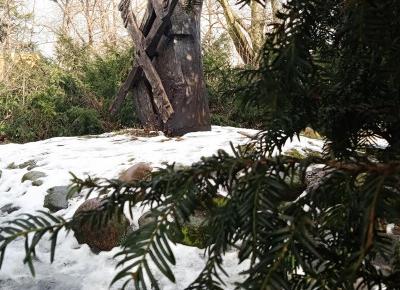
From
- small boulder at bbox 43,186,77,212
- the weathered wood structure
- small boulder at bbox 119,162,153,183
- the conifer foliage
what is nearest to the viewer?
the conifer foliage

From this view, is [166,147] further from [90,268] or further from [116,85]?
[116,85]

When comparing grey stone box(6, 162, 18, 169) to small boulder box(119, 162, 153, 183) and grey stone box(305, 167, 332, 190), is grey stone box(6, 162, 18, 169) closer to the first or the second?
small boulder box(119, 162, 153, 183)

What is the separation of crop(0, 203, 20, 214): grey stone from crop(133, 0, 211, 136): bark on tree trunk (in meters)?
2.42

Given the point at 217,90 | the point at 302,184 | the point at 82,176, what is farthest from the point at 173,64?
the point at 302,184

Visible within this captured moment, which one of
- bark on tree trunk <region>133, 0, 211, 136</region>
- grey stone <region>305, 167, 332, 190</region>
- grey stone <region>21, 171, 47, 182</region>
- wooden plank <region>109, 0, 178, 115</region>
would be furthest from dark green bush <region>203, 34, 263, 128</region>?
grey stone <region>305, 167, 332, 190</region>

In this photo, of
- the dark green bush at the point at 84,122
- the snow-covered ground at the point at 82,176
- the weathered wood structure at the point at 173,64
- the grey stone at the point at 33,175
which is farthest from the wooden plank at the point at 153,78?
the dark green bush at the point at 84,122

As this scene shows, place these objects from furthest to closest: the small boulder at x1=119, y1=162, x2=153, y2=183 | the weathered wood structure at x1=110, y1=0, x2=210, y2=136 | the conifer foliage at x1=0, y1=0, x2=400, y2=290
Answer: the weathered wood structure at x1=110, y1=0, x2=210, y2=136 → the small boulder at x1=119, y1=162, x2=153, y2=183 → the conifer foliage at x1=0, y1=0, x2=400, y2=290

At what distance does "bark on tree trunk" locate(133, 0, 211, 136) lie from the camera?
6.01 metres

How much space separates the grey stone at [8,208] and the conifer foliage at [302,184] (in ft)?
13.9

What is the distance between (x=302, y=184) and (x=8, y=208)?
4.59 m

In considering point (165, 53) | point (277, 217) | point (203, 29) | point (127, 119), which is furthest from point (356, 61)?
point (203, 29)

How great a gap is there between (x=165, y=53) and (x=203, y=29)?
914 centimetres

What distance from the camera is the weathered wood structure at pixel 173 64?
599cm

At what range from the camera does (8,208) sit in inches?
188
